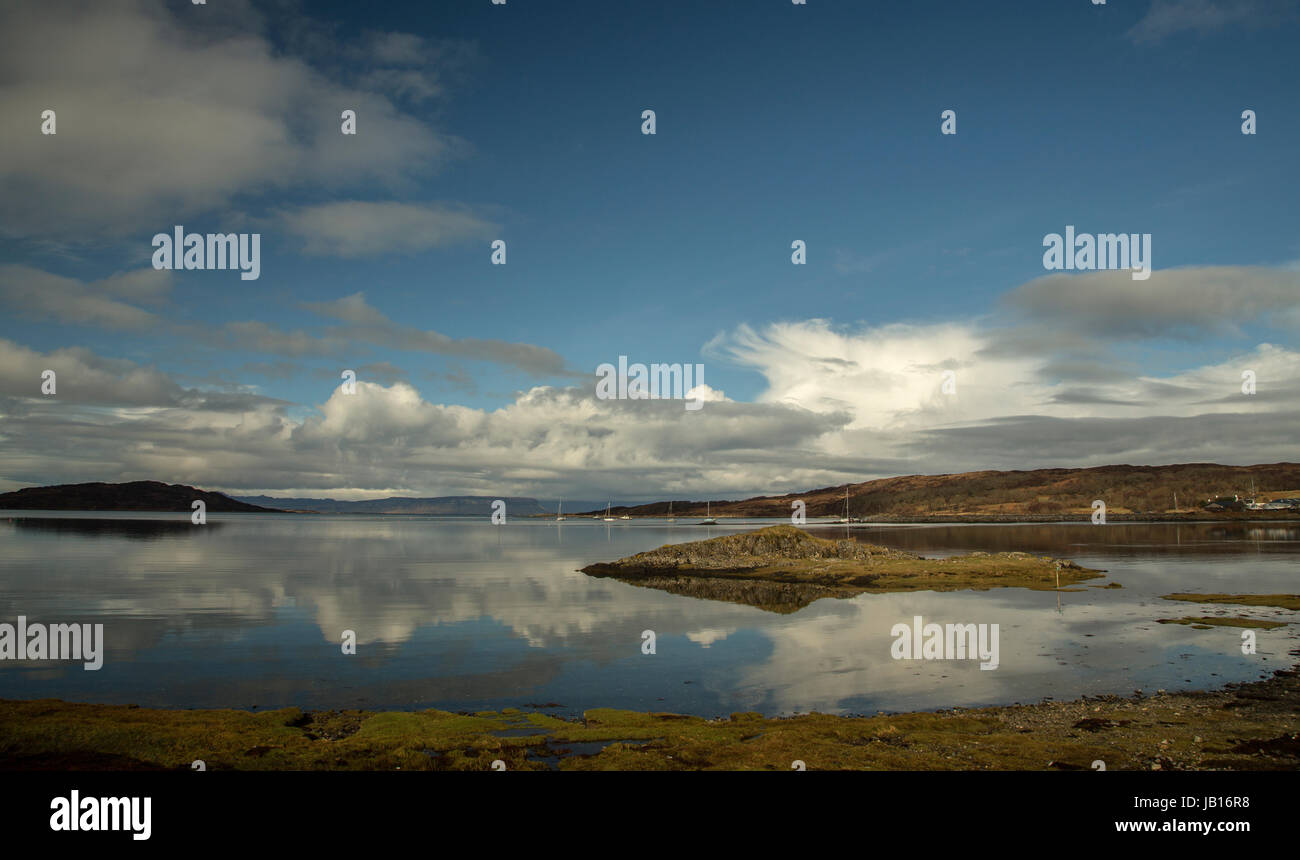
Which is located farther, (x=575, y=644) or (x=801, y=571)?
(x=801, y=571)

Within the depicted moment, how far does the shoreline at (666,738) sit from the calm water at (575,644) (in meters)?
2.83

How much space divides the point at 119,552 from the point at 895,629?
114853 mm

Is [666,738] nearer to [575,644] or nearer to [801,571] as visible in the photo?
[575,644]

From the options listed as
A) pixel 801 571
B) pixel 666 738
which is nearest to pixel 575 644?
pixel 666 738

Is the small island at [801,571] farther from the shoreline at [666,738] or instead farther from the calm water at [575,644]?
the shoreline at [666,738]

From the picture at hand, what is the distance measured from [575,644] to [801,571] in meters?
44.0

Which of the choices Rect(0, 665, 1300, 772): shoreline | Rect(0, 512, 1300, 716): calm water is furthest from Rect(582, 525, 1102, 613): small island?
Rect(0, 665, 1300, 772): shoreline

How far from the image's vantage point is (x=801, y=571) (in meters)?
80.1

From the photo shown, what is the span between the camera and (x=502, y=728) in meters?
23.7

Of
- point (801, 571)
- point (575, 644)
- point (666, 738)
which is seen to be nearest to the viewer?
point (666, 738)

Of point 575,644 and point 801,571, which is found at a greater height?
point 575,644

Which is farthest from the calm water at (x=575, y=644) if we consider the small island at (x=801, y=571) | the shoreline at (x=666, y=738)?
the small island at (x=801, y=571)
